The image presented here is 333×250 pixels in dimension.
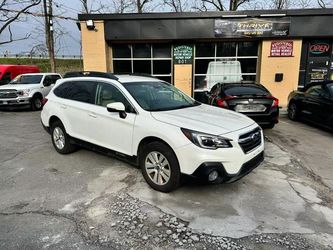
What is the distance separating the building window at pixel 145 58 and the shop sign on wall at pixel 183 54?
1.14ft

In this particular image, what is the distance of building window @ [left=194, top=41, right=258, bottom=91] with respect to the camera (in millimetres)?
13938

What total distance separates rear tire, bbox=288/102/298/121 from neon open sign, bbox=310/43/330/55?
461cm

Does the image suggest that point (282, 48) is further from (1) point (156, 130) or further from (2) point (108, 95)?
(1) point (156, 130)

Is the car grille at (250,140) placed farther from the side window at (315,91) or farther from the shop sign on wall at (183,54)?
the shop sign on wall at (183,54)

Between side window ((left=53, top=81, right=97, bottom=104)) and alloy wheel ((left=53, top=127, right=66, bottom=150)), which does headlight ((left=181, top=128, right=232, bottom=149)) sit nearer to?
side window ((left=53, top=81, right=97, bottom=104))

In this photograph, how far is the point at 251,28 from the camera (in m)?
12.9

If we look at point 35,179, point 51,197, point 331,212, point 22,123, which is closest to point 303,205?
point 331,212

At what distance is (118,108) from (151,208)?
5.38 feet

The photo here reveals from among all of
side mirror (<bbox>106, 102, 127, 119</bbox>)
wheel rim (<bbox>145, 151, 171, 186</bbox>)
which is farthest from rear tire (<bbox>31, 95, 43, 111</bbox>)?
wheel rim (<bbox>145, 151, 171, 186</bbox>)

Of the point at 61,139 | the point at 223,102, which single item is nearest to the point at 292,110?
the point at 223,102

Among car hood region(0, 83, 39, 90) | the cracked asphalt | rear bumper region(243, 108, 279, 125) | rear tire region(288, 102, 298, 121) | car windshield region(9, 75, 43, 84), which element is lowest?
the cracked asphalt

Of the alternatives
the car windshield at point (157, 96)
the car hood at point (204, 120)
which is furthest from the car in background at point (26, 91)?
the car hood at point (204, 120)

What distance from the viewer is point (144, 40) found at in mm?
13523

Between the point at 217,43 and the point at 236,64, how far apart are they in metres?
1.38
